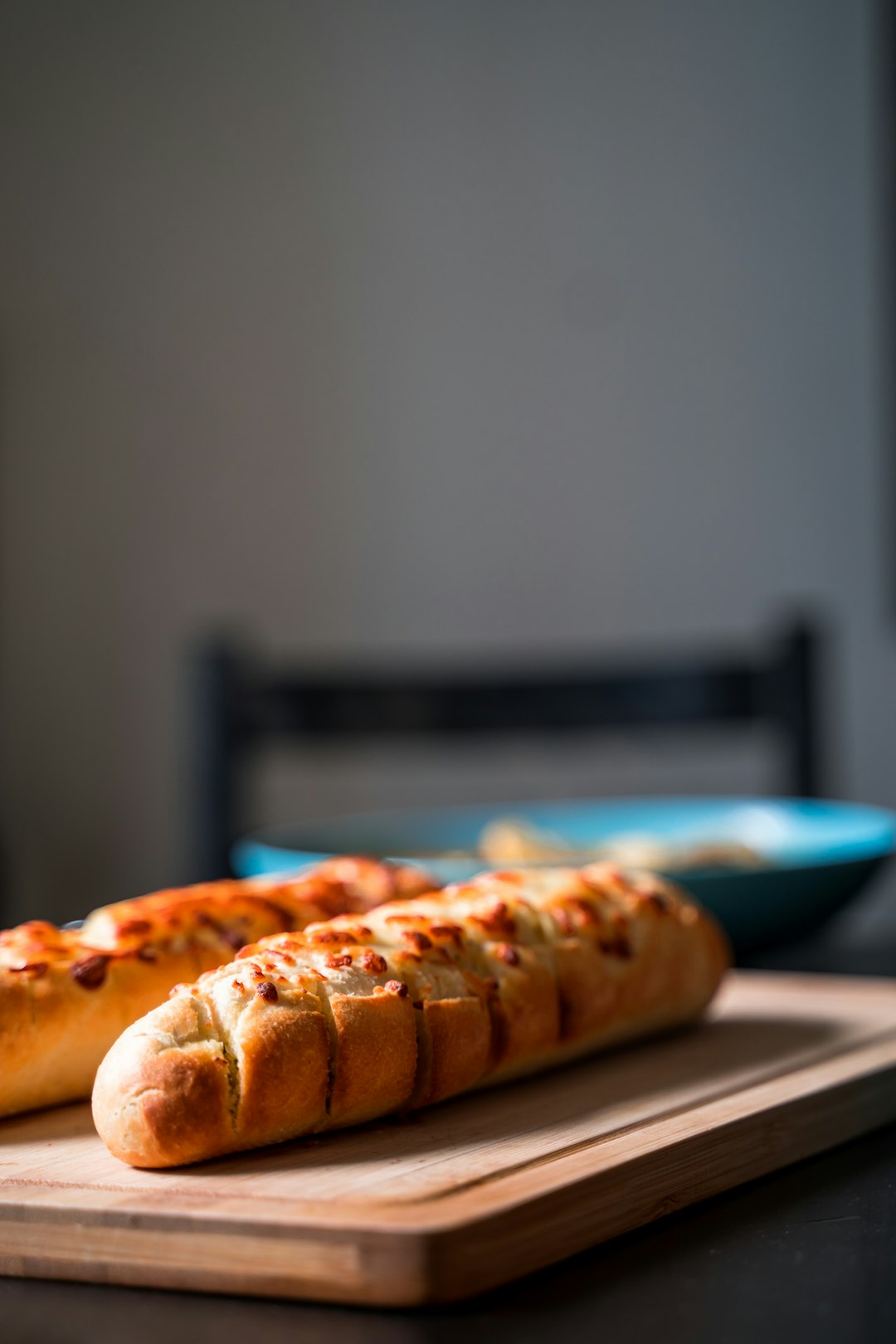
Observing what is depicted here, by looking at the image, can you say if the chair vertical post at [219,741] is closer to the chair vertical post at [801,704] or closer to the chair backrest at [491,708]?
the chair backrest at [491,708]

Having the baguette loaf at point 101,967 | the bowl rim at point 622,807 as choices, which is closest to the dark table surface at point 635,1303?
the baguette loaf at point 101,967

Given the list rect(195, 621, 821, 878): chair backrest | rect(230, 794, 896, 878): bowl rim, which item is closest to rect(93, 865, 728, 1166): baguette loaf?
rect(230, 794, 896, 878): bowl rim

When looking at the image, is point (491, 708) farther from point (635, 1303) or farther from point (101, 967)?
point (635, 1303)

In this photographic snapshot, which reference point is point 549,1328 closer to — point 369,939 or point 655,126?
point 369,939

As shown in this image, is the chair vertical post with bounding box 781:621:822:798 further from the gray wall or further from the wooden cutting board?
the wooden cutting board

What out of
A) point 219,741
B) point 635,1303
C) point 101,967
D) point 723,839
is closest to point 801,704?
point 723,839
